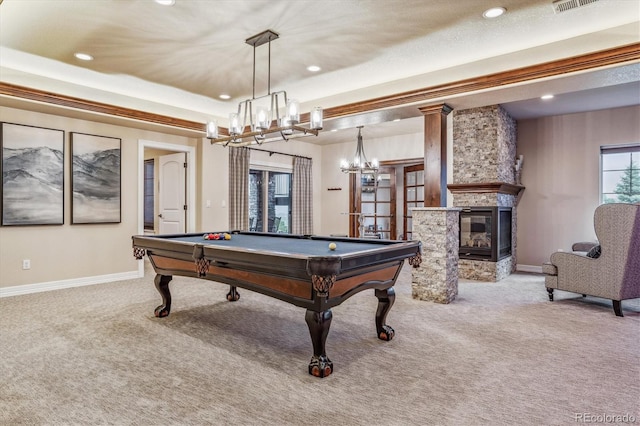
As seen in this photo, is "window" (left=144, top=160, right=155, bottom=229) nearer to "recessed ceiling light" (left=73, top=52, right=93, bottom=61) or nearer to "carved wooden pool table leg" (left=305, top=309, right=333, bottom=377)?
"recessed ceiling light" (left=73, top=52, right=93, bottom=61)

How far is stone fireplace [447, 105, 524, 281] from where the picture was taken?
229 inches

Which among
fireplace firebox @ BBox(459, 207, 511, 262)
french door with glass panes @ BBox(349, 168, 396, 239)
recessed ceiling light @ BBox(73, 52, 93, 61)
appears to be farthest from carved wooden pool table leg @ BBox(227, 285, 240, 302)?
french door with glass panes @ BBox(349, 168, 396, 239)

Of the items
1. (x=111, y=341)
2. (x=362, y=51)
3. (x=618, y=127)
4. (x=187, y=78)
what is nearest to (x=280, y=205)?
(x=187, y=78)

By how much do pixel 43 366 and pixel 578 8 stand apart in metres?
5.00

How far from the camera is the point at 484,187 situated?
582cm

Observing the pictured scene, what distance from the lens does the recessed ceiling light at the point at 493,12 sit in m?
3.13

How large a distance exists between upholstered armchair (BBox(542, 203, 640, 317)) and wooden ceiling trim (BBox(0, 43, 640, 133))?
4.96 ft

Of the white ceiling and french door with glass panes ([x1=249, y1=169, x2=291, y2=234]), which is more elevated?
the white ceiling

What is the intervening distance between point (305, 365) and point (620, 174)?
20.8ft

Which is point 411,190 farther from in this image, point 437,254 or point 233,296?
point 233,296

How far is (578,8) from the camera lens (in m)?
3.12

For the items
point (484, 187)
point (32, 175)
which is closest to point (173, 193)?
point (32, 175)

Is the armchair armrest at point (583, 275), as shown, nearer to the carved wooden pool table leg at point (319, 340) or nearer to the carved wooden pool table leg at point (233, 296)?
the carved wooden pool table leg at point (319, 340)

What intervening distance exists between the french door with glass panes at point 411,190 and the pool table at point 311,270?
4.68m
